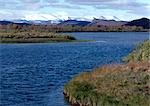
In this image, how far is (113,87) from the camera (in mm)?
33219

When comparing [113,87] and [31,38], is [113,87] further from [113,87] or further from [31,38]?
[31,38]

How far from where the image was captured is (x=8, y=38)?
408 feet

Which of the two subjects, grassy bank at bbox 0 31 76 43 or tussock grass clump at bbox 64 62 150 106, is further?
grassy bank at bbox 0 31 76 43

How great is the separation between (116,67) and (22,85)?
9.42m

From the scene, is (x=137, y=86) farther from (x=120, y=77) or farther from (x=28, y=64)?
(x=28, y=64)

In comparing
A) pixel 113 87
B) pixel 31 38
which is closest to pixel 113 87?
pixel 113 87

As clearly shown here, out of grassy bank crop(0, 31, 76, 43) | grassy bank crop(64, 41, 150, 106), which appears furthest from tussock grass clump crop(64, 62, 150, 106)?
grassy bank crop(0, 31, 76, 43)

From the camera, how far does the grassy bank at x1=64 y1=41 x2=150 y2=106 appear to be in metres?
30.5

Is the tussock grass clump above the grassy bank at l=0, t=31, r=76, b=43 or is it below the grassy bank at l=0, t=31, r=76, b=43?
above

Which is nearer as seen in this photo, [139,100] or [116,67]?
[139,100]

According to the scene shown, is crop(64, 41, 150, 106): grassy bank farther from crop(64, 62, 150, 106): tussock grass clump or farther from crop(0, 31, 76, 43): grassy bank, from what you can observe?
crop(0, 31, 76, 43): grassy bank

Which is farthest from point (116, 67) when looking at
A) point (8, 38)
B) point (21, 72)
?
point (8, 38)

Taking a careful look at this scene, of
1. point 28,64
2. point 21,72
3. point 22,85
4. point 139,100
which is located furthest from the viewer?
point 28,64

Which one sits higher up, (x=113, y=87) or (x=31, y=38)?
(x=113, y=87)
